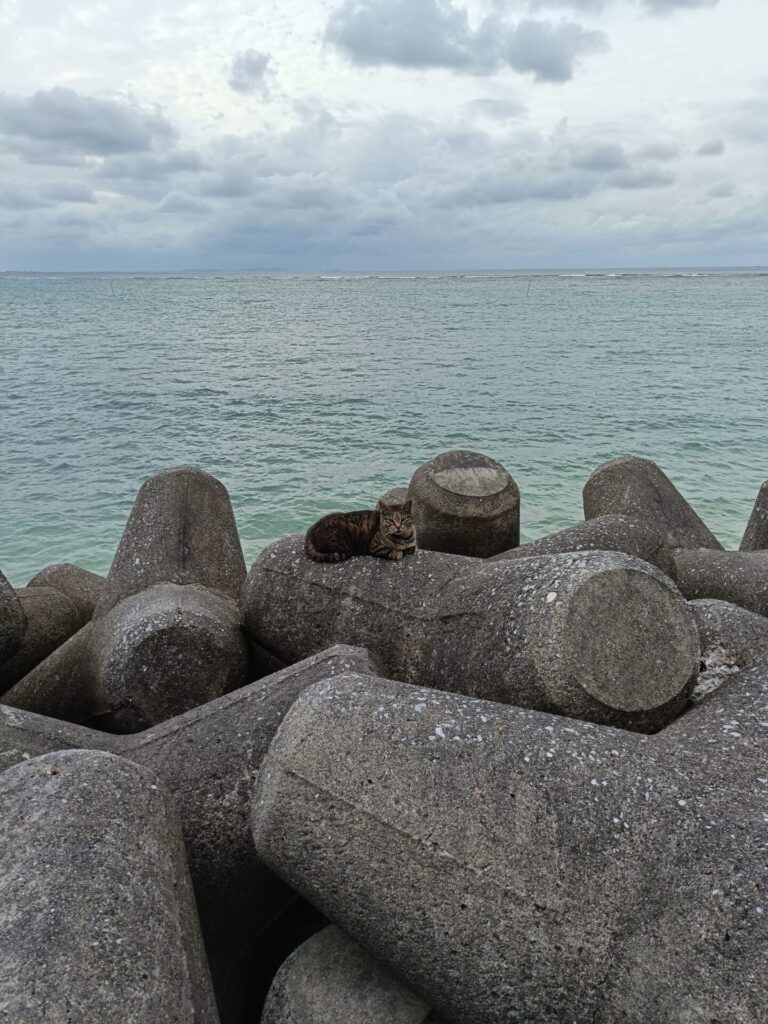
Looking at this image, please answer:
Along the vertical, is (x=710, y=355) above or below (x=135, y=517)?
below

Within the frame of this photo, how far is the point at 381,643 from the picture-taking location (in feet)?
13.1

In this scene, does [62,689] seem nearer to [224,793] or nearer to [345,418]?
[224,793]

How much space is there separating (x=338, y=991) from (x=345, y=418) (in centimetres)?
1636

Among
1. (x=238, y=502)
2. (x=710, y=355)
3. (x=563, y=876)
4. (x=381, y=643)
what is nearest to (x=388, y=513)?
(x=381, y=643)

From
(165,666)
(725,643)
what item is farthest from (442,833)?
(165,666)

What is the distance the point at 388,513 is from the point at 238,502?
761 centimetres

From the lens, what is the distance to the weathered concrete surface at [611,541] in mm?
4840

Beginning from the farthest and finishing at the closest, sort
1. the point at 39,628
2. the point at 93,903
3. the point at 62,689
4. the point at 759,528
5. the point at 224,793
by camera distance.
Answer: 1. the point at 759,528
2. the point at 39,628
3. the point at 62,689
4. the point at 224,793
5. the point at 93,903

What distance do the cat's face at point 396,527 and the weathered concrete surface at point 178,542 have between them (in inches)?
62.1

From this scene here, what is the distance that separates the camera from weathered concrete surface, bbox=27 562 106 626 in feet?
21.4

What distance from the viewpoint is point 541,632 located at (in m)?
3.10

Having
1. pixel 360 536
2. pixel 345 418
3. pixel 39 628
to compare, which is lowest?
pixel 345 418

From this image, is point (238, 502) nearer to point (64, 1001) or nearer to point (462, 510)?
point (462, 510)

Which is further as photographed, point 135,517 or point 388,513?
point 135,517
